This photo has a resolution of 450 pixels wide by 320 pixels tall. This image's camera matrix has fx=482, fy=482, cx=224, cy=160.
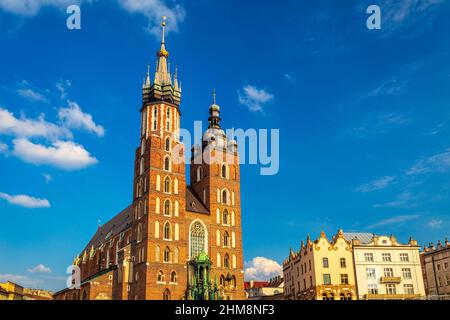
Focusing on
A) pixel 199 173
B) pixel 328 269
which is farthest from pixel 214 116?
pixel 328 269

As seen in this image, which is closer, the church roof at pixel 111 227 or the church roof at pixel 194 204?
the church roof at pixel 194 204

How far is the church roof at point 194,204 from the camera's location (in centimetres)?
7281

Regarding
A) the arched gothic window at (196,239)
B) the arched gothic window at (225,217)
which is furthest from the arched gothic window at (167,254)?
the arched gothic window at (225,217)

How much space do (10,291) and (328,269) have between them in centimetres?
4998

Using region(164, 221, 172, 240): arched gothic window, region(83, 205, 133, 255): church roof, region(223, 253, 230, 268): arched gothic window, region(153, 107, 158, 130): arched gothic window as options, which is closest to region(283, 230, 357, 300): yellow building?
region(223, 253, 230, 268): arched gothic window

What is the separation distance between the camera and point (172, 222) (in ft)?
225

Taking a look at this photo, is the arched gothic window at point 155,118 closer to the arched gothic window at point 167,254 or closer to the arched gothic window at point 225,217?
the arched gothic window at point 225,217

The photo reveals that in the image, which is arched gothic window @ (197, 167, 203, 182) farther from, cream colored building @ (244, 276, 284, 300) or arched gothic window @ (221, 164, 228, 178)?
cream colored building @ (244, 276, 284, 300)

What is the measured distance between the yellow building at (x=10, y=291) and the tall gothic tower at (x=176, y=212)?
21.0 m

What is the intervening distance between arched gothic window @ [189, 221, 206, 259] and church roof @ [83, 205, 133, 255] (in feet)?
51.6
